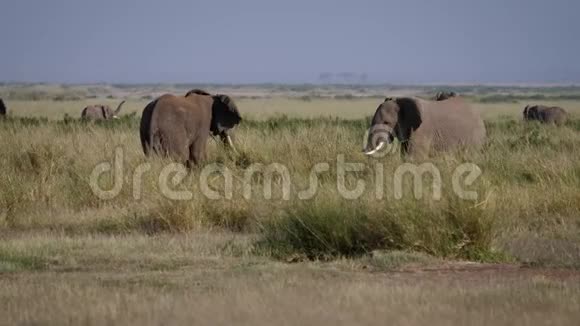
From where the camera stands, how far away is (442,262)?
9812mm

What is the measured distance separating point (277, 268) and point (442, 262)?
163 centimetres

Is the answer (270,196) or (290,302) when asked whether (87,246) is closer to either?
(270,196)

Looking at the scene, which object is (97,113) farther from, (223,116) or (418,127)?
(418,127)

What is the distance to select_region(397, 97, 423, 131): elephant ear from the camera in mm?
16953

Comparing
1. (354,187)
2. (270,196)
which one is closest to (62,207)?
(270,196)

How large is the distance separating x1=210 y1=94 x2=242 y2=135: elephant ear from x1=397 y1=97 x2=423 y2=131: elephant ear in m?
2.72

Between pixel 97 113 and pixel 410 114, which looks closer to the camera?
pixel 410 114

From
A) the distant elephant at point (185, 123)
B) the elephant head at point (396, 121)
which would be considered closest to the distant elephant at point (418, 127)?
the elephant head at point (396, 121)

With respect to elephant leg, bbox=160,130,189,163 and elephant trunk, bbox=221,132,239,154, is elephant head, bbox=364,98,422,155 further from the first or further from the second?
elephant leg, bbox=160,130,189,163

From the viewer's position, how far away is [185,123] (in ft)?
53.9

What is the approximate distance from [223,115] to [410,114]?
3.11 metres

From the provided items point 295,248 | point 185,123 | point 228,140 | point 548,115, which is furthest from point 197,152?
point 548,115

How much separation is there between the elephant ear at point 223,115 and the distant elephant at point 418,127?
2336 mm

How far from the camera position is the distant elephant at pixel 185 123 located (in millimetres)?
16141
